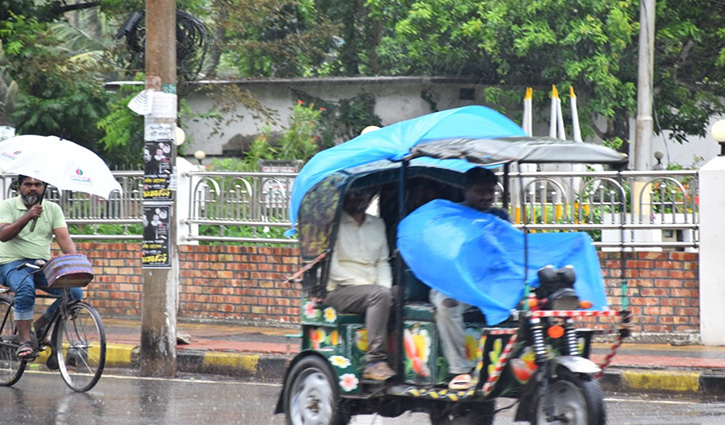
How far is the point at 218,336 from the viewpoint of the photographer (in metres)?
12.1

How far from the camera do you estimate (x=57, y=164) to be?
29.3ft

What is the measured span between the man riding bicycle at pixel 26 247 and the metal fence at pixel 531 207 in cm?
371

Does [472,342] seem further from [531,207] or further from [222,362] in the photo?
[531,207]

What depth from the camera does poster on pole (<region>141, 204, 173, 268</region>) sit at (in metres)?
10.2

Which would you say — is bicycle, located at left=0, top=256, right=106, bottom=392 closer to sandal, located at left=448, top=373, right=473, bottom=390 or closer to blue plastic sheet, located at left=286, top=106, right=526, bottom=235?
blue plastic sheet, located at left=286, top=106, right=526, bottom=235

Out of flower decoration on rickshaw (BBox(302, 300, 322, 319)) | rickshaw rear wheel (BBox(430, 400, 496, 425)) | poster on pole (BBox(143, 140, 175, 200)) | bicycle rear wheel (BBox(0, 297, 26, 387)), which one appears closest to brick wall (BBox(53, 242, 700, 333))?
poster on pole (BBox(143, 140, 175, 200))

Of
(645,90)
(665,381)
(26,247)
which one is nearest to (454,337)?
(665,381)

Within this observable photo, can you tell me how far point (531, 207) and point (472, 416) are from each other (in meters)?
5.47

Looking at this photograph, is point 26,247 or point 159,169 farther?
point 159,169

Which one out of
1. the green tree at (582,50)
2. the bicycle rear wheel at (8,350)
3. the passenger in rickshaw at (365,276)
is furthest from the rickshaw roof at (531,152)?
the green tree at (582,50)

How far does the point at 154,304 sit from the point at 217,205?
292 cm

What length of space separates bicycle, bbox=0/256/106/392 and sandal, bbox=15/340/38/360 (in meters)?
0.09

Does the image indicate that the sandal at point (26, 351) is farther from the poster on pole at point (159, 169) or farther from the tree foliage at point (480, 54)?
the tree foliage at point (480, 54)

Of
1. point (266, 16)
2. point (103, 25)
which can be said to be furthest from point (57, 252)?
point (103, 25)
